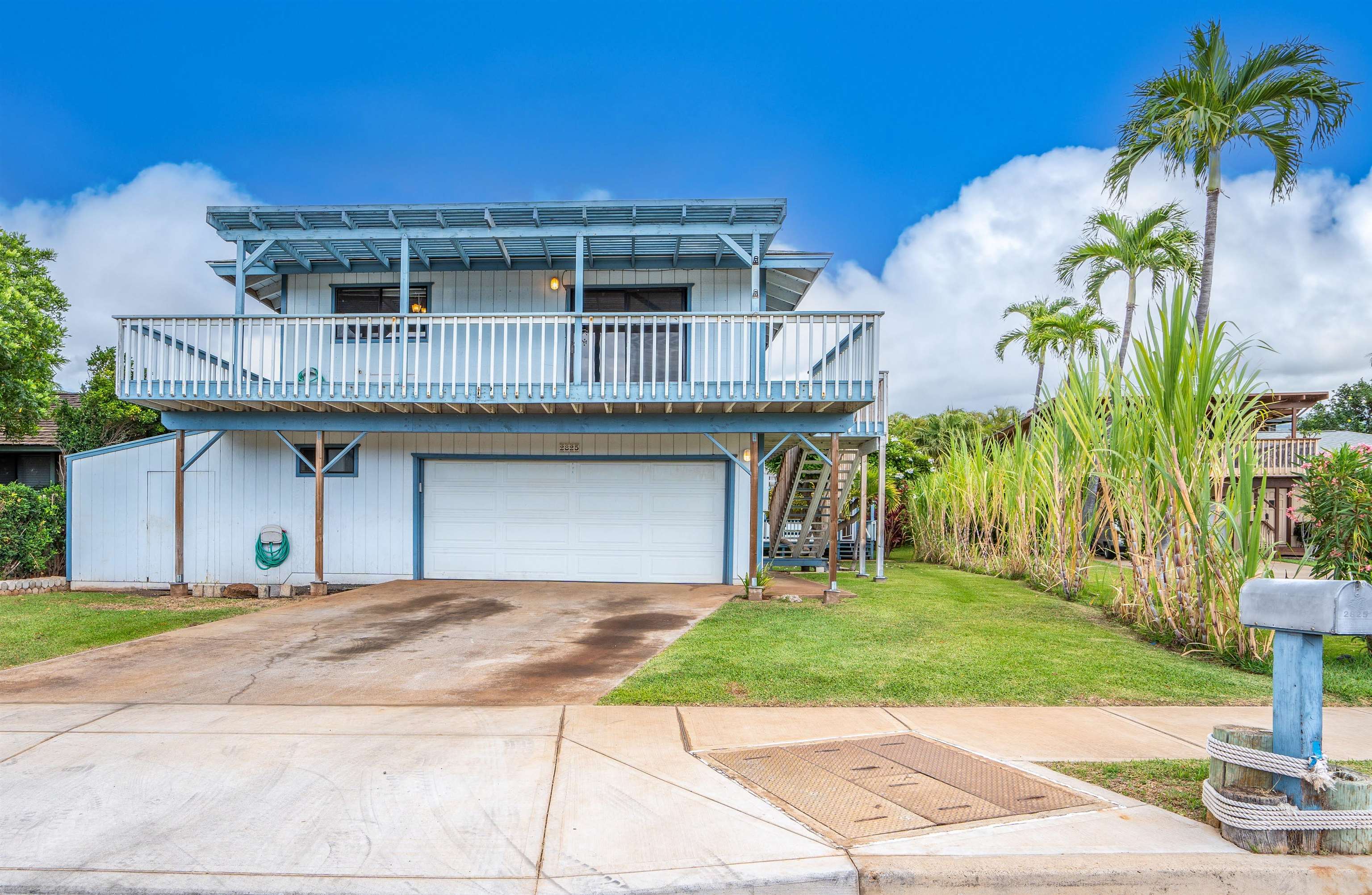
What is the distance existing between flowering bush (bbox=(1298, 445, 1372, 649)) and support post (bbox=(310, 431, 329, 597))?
12.2 meters

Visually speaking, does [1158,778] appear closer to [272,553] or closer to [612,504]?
[612,504]

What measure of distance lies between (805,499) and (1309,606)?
42.0 feet

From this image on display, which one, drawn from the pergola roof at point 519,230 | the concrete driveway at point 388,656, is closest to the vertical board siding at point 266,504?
the concrete driveway at point 388,656

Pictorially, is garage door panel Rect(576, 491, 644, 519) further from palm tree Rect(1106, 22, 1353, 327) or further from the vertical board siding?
palm tree Rect(1106, 22, 1353, 327)

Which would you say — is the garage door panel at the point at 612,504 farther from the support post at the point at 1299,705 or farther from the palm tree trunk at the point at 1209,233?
the support post at the point at 1299,705

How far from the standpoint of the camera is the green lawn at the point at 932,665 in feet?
17.5

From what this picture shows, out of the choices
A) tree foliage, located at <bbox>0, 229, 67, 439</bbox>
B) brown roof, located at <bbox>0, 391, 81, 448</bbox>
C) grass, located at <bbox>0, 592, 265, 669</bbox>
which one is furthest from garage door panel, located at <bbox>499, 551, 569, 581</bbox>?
brown roof, located at <bbox>0, 391, 81, 448</bbox>

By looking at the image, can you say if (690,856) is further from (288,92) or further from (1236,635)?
(288,92)

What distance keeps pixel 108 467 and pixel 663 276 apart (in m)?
9.76

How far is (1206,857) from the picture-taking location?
279 centimetres

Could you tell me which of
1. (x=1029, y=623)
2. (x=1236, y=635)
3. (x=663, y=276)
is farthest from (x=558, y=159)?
(x=1236, y=635)

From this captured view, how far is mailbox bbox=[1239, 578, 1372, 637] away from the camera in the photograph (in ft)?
8.98

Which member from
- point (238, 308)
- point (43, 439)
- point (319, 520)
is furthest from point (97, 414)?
point (319, 520)

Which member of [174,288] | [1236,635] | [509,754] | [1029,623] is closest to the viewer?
[509,754]
